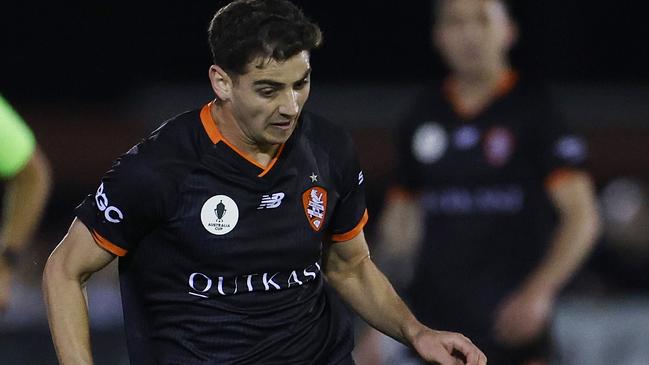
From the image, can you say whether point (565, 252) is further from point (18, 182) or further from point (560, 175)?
point (18, 182)

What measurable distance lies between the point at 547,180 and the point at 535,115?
32 cm

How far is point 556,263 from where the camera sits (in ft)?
21.7

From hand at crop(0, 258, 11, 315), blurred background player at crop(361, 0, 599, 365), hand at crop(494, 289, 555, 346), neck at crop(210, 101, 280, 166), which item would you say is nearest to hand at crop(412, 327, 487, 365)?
neck at crop(210, 101, 280, 166)

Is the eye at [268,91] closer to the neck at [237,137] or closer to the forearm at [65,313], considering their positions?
the neck at [237,137]

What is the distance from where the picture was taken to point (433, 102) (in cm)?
710

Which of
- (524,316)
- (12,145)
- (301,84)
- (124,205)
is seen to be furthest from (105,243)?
(524,316)

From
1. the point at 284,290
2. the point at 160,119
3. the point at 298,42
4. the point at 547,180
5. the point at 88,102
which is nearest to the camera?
the point at 298,42

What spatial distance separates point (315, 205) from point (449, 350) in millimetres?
612

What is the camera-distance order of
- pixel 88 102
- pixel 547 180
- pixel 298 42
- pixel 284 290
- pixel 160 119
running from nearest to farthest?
pixel 298 42, pixel 284 290, pixel 547 180, pixel 160 119, pixel 88 102

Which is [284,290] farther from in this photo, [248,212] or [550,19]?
[550,19]

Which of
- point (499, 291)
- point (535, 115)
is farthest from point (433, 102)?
point (499, 291)

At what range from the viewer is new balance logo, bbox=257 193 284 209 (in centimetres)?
436

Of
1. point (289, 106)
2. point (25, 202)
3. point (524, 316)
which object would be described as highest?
point (289, 106)

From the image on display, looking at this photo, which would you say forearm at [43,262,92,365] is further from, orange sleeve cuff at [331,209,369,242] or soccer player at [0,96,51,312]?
soccer player at [0,96,51,312]
